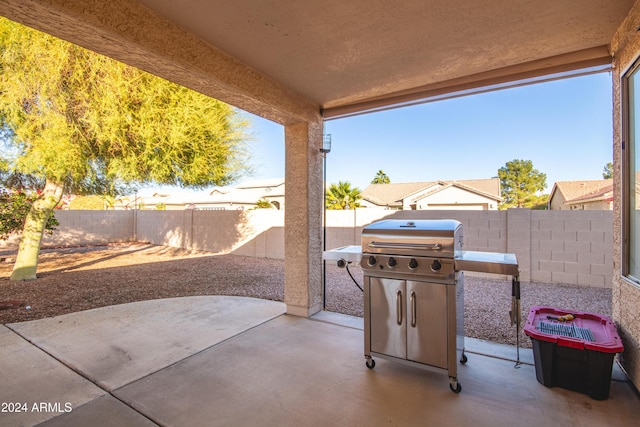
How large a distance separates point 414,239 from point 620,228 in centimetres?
167

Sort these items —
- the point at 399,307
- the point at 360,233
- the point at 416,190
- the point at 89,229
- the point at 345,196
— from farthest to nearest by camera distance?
the point at 416,190 → the point at 345,196 → the point at 89,229 → the point at 360,233 → the point at 399,307

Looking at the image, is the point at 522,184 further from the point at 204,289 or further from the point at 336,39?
the point at 336,39

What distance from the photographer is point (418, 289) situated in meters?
2.36

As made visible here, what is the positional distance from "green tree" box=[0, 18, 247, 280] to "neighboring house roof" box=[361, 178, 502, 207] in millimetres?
12882

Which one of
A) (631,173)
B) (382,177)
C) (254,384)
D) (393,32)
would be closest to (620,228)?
(631,173)

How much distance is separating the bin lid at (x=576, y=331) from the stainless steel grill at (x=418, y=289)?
291 mm

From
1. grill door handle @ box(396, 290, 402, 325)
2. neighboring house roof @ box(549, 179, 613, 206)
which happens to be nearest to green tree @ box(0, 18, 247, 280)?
grill door handle @ box(396, 290, 402, 325)

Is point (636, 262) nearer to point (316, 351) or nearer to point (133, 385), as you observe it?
point (316, 351)

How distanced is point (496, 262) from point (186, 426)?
2.41 meters

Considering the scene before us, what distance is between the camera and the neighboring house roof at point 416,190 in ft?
53.4

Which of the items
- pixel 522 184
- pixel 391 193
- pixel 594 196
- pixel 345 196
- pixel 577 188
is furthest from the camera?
pixel 522 184

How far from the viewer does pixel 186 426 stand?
6.20 ft

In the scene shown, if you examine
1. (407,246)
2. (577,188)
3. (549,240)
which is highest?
(577,188)

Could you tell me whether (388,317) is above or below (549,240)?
below
